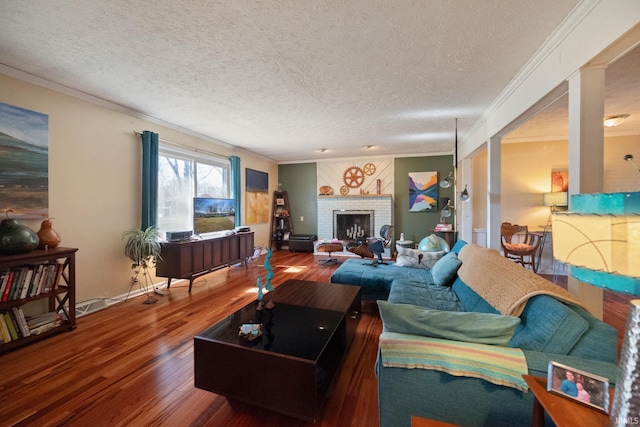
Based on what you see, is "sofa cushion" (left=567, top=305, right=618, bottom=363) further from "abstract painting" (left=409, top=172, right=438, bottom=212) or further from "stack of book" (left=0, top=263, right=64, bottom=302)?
"abstract painting" (left=409, top=172, right=438, bottom=212)

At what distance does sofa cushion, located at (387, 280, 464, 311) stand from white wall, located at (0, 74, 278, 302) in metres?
3.60

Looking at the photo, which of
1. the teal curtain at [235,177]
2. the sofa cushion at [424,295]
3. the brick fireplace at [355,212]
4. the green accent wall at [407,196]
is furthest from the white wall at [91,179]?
the green accent wall at [407,196]

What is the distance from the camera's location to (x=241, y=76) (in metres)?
2.61

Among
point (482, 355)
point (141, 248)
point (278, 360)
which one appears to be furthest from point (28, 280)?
point (482, 355)

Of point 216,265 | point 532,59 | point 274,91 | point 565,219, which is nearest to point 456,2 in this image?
point 532,59

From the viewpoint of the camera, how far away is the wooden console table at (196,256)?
3621mm

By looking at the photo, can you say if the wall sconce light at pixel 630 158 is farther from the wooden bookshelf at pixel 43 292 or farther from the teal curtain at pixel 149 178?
the wooden bookshelf at pixel 43 292

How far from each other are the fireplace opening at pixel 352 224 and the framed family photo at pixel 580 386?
5.78 m

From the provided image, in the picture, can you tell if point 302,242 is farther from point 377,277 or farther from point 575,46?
point 575,46

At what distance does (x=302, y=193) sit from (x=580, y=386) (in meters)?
6.85

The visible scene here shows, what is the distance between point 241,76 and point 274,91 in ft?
1.49

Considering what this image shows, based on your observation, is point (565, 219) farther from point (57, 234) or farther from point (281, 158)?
point (281, 158)

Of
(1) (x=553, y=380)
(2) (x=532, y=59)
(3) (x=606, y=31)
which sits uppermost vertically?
(2) (x=532, y=59)

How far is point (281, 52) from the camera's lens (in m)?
2.22
